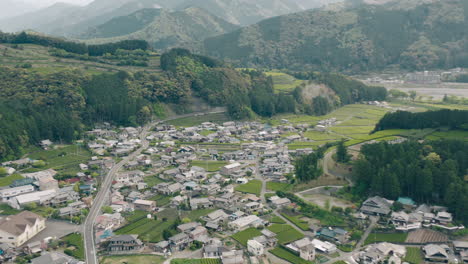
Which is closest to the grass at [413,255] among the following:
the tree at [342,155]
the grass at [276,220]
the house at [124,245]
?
the grass at [276,220]

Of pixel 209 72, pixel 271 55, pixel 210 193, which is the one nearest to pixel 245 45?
pixel 271 55

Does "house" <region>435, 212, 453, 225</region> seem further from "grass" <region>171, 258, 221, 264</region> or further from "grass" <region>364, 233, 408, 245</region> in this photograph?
"grass" <region>171, 258, 221, 264</region>

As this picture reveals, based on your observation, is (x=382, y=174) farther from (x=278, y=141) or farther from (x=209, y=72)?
(x=209, y=72)

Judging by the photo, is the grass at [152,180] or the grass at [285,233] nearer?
the grass at [285,233]

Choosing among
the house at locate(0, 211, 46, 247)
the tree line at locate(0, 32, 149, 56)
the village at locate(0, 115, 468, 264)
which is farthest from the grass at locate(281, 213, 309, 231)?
the tree line at locate(0, 32, 149, 56)

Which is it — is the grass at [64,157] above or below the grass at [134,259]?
above

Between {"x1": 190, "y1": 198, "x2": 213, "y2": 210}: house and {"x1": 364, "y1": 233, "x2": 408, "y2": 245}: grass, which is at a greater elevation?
{"x1": 190, "y1": 198, "x2": 213, "y2": 210}: house

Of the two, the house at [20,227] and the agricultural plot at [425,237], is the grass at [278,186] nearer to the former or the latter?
the agricultural plot at [425,237]
